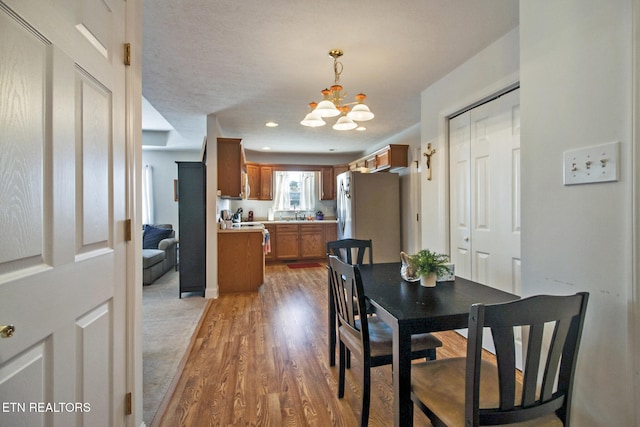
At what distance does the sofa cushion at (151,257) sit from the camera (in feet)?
14.1

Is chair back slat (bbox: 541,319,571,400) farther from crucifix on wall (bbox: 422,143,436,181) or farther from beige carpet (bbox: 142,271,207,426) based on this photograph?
Result: crucifix on wall (bbox: 422,143,436,181)

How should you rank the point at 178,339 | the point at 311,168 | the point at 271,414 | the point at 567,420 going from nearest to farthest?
1. the point at 567,420
2. the point at 271,414
3. the point at 178,339
4. the point at 311,168

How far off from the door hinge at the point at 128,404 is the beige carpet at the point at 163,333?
13.8 inches

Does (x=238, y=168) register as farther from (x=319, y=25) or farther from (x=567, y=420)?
(x=567, y=420)

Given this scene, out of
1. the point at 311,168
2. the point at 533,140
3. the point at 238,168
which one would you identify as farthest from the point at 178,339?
the point at 311,168

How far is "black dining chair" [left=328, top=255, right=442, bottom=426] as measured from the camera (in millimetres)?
1513

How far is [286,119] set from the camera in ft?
13.3

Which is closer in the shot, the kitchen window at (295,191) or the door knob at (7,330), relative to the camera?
the door knob at (7,330)

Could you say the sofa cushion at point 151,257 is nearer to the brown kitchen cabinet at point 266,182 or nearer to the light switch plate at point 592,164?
the brown kitchen cabinet at point 266,182

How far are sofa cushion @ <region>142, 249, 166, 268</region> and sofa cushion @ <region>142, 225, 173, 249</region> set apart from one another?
52 cm

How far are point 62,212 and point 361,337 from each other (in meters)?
1.34

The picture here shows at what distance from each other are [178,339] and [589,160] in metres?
2.99

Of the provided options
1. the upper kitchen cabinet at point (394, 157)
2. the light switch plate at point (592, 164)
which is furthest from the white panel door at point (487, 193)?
the upper kitchen cabinet at point (394, 157)

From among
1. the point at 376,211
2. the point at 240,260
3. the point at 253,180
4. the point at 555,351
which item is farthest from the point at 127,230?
the point at 253,180
